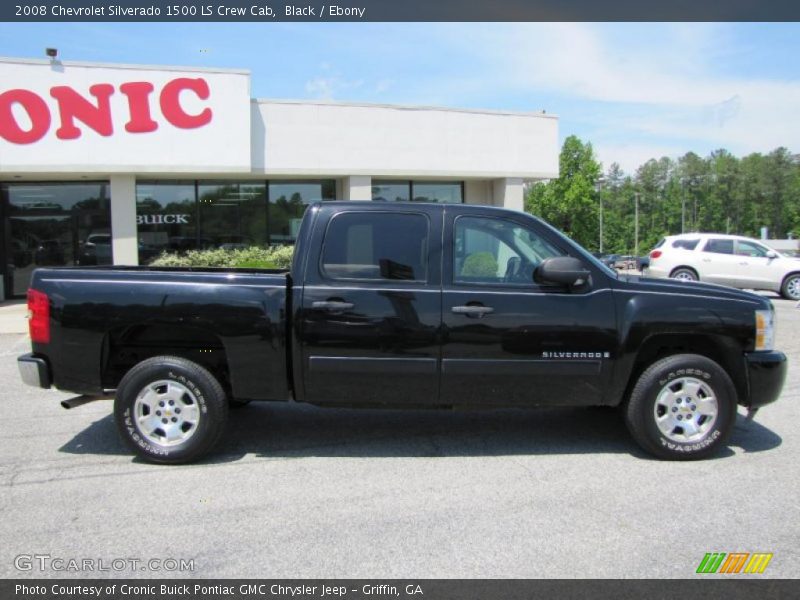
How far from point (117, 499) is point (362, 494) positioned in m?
1.56

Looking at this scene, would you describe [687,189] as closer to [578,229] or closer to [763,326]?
[578,229]

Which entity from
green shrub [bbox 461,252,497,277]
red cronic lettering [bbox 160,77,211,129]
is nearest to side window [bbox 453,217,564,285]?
green shrub [bbox 461,252,497,277]

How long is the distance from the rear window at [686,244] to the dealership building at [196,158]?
411 centimetres

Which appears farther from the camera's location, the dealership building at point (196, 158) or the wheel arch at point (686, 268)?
the wheel arch at point (686, 268)

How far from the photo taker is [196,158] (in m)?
15.7

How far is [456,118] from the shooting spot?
17516mm

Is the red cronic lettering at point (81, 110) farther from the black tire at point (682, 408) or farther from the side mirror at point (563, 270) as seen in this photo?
the black tire at point (682, 408)

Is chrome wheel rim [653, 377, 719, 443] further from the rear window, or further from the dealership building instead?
the rear window

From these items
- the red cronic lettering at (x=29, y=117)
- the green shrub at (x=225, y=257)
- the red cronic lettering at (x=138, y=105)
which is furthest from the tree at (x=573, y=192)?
the red cronic lettering at (x=29, y=117)

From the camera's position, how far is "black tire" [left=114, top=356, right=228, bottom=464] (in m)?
4.68
